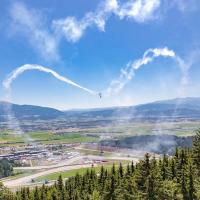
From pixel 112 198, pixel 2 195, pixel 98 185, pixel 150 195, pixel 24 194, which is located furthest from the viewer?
pixel 2 195

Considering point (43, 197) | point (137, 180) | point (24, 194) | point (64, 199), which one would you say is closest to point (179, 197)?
point (137, 180)

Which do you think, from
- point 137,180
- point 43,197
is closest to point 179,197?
point 137,180

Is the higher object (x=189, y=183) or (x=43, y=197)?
(x=189, y=183)

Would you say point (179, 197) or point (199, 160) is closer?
point (179, 197)

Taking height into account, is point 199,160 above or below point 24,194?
above

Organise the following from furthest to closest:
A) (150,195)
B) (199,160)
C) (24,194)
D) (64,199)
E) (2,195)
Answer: (2,195), (24,194), (64,199), (199,160), (150,195)

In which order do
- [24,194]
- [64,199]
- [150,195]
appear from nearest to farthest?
[150,195]
[64,199]
[24,194]

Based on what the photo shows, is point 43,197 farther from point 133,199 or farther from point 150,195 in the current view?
point 150,195

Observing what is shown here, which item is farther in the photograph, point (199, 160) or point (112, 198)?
point (199, 160)

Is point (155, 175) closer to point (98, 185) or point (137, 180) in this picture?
point (137, 180)
